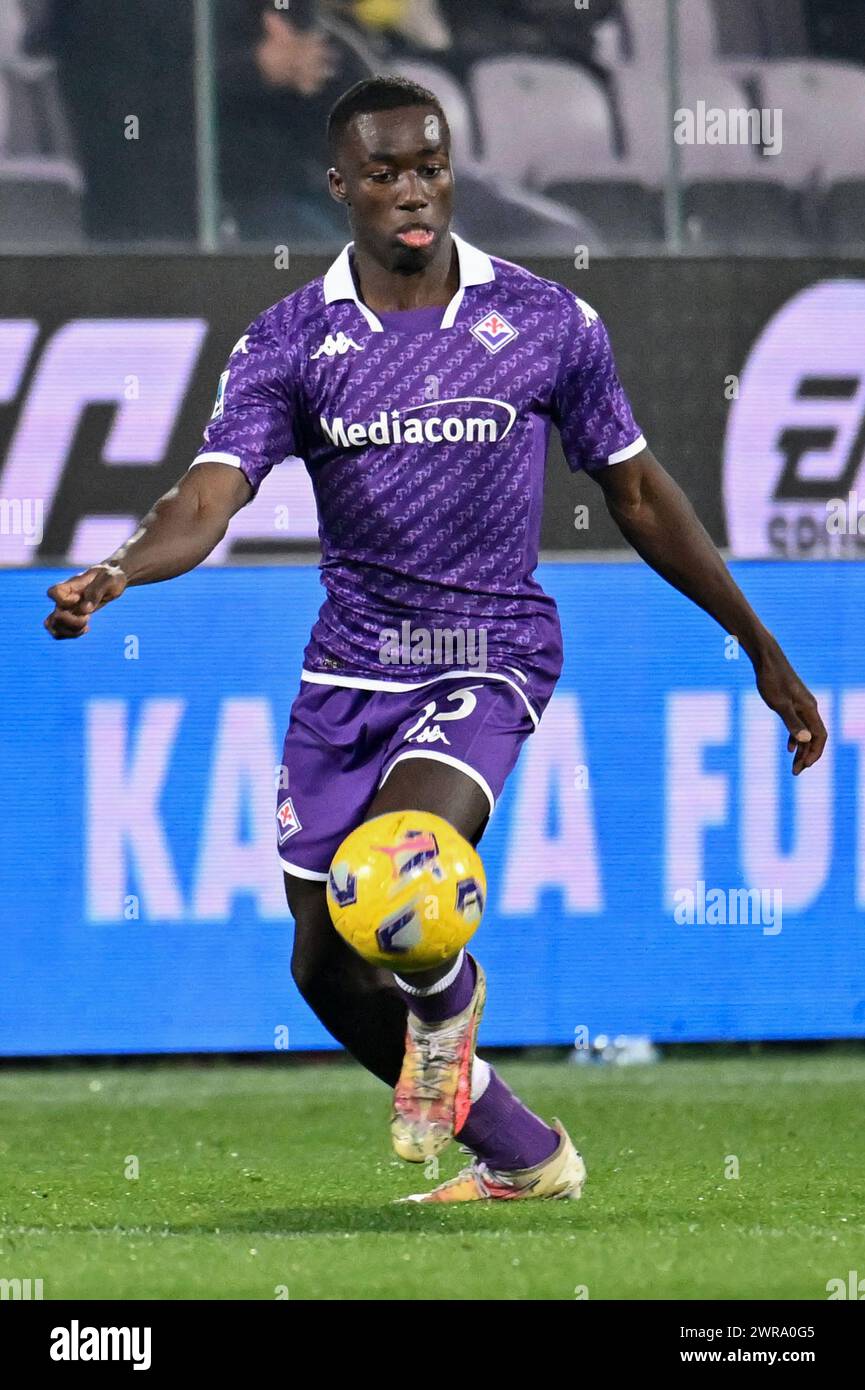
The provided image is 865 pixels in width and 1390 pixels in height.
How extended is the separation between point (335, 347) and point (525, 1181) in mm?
1909

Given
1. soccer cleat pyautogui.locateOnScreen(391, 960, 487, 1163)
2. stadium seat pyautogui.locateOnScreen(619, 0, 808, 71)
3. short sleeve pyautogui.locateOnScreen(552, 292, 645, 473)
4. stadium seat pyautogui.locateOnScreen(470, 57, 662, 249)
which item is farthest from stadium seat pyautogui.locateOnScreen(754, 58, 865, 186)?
soccer cleat pyautogui.locateOnScreen(391, 960, 487, 1163)

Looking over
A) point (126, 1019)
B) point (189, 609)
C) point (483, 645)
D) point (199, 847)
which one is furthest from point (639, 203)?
point (483, 645)

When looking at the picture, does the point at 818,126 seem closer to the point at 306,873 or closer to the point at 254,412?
the point at 254,412

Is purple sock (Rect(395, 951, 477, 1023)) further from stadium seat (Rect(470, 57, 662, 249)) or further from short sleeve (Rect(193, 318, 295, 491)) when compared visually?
stadium seat (Rect(470, 57, 662, 249))

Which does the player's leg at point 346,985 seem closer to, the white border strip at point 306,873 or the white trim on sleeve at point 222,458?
the white border strip at point 306,873

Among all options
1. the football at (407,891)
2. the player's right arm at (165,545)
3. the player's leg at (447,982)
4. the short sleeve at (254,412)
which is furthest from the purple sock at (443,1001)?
the short sleeve at (254,412)

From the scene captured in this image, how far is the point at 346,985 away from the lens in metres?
5.81

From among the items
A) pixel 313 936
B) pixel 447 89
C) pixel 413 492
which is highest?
pixel 447 89

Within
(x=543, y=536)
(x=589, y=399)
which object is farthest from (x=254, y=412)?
(x=543, y=536)

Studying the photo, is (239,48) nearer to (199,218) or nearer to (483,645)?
(199,218)

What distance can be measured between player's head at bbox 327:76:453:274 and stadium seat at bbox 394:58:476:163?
11.3 feet

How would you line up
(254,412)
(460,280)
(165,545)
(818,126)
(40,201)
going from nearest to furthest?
1. (165,545)
2. (254,412)
3. (460,280)
4. (40,201)
5. (818,126)

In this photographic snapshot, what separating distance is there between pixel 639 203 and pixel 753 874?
2.35m

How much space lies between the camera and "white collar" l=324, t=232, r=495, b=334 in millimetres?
5812
